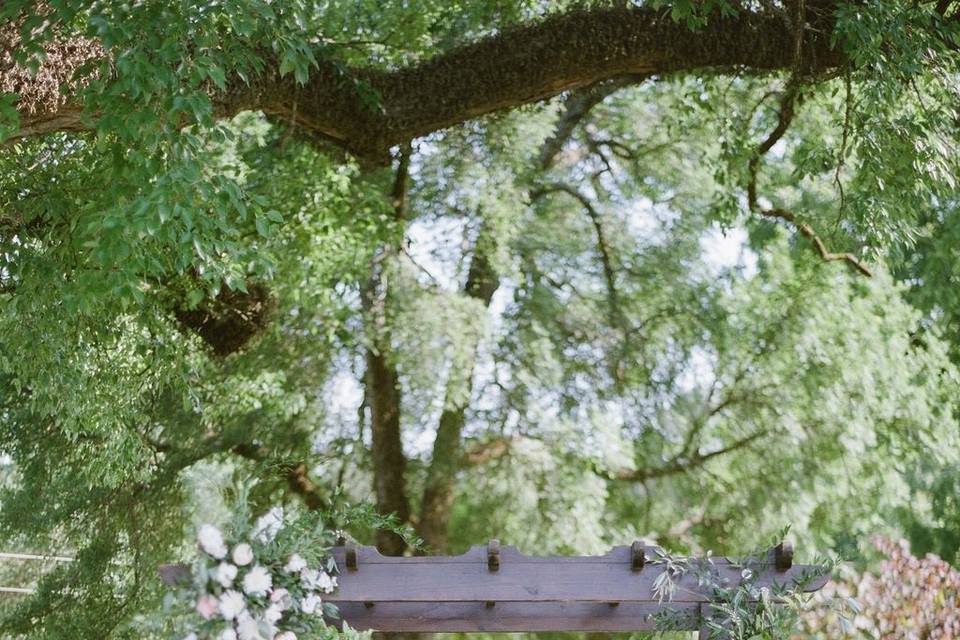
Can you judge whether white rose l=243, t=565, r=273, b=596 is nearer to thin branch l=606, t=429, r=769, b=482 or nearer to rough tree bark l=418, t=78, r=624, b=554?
rough tree bark l=418, t=78, r=624, b=554

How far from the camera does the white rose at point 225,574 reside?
3400 millimetres

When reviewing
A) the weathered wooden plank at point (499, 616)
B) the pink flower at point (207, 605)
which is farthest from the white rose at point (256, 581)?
the weathered wooden plank at point (499, 616)

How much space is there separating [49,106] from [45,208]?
0.81 meters

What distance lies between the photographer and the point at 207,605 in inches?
133

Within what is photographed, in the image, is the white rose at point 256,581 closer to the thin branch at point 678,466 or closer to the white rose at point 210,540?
the white rose at point 210,540

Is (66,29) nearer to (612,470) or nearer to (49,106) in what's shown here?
(49,106)

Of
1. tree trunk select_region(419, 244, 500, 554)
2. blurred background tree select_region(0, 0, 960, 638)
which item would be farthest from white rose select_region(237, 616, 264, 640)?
tree trunk select_region(419, 244, 500, 554)

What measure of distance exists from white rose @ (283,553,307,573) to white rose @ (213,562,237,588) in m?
0.25

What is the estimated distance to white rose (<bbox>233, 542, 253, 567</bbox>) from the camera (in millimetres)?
3445

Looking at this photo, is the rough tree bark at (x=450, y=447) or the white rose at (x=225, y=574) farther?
the rough tree bark at (x=450, y=447)

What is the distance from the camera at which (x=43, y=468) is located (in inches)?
345

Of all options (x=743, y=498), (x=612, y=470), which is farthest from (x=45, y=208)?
(x=743, y=498)

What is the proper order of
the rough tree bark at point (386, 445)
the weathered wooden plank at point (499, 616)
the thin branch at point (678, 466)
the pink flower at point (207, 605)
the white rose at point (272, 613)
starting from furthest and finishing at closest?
the thin branch at point (678, 466), the rough tree bark at point (386, 445), the weathered wooden plank at point (499, 616), the white rose at point (272, 613), the pink flower at point (207, 605)

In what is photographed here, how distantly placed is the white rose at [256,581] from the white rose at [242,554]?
0.12 ft
